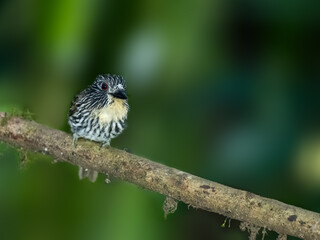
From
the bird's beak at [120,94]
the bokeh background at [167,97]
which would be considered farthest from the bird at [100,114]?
the bokeh background at [167,97]

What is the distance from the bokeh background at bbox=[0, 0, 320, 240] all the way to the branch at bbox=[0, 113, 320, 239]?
19cm

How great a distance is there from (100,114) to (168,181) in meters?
0.74

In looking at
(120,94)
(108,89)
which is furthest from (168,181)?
(108,89)

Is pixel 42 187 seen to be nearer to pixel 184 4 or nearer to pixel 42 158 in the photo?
pixel 42 158

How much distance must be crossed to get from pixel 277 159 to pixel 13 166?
54.4 inches

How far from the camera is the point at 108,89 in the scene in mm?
4113

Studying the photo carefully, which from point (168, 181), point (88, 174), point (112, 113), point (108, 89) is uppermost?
point (108, 89)

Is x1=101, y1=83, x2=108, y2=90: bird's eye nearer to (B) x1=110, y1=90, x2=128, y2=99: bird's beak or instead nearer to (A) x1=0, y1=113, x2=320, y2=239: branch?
(B) x1=110, y1=90, x2=128, y2=99: bird's beak

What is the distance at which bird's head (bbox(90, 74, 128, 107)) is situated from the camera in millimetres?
4039

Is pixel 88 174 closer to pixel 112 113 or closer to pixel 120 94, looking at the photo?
pixel 112 113

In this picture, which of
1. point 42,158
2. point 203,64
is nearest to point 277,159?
point 203,64

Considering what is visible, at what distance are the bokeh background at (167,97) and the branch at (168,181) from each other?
19 centimetres

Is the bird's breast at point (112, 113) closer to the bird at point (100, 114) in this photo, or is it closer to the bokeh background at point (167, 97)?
the bird at point (100, 114)

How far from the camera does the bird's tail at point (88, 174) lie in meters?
4.27
